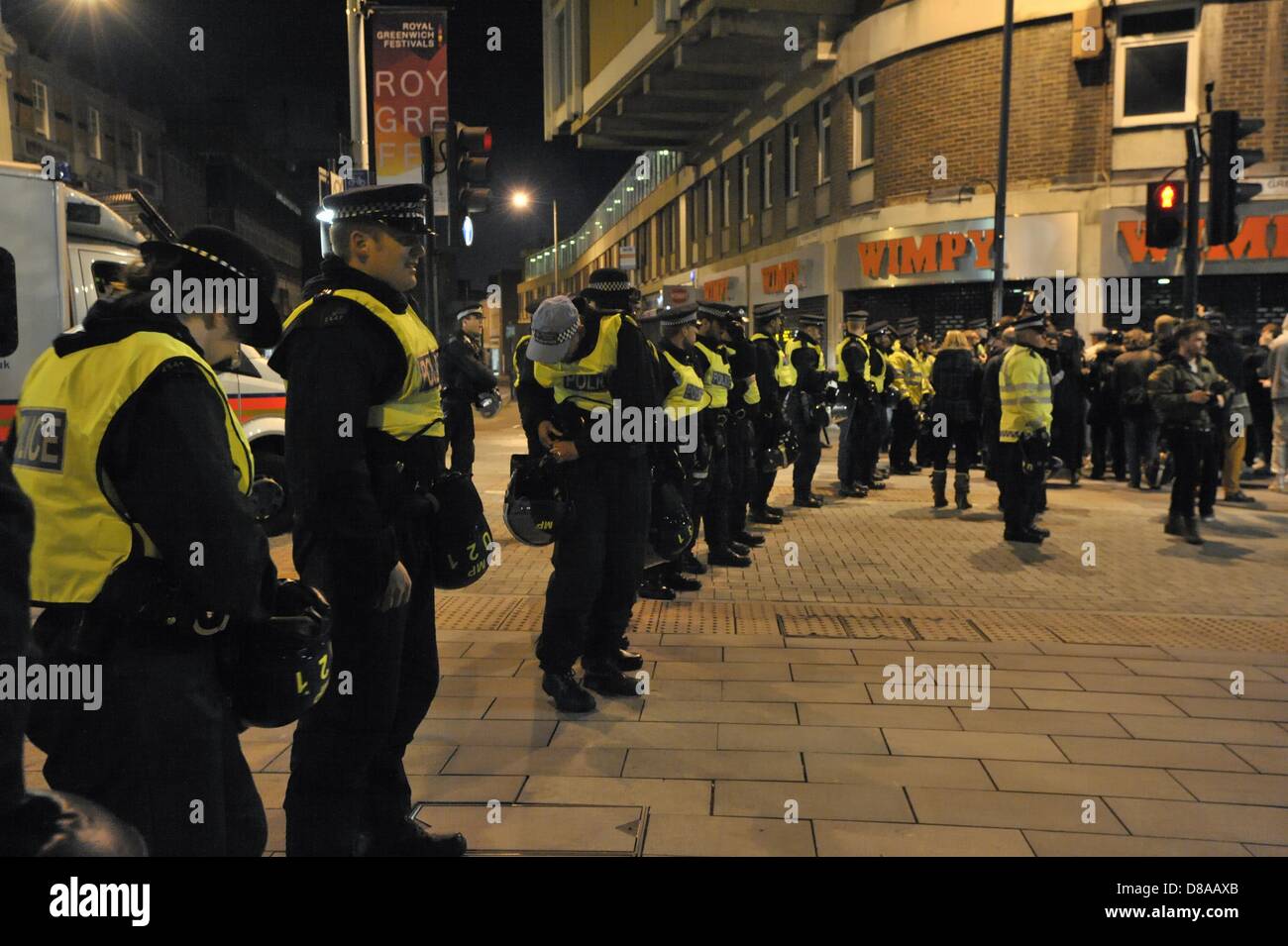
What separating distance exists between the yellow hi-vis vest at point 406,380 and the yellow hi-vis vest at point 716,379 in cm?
490

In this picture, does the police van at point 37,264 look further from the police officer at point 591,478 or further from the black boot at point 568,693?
the black boot at point 568,693

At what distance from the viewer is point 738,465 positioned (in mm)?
8984

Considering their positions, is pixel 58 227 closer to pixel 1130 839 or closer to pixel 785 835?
pixel 785 835

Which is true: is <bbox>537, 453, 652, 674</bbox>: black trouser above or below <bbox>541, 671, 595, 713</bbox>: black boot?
above

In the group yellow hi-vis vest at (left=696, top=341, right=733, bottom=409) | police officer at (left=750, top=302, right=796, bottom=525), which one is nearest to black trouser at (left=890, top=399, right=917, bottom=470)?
police officer at (left=750, top=302, right=796, bottom=525)

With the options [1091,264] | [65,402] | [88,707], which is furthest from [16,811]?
[1091,264]

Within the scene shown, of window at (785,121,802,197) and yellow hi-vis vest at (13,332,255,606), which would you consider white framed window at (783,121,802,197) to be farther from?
yellow hi-vis vest at (13,332,255,606)

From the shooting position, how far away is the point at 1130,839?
3.42m

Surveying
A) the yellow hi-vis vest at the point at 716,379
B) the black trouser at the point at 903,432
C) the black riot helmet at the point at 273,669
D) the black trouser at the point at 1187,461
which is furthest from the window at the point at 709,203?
the black riot helmet at the point at 273,669

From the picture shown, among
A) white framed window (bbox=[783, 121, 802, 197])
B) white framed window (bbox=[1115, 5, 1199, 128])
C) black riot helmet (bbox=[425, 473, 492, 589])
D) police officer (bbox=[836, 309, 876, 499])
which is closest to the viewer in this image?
black riot helmet (bbox=[425, 473, 492, 589])

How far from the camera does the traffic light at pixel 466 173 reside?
8.54m

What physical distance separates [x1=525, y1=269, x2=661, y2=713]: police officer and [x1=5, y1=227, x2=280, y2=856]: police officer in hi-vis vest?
2.60 meters

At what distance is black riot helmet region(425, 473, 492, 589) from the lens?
3.18 metres

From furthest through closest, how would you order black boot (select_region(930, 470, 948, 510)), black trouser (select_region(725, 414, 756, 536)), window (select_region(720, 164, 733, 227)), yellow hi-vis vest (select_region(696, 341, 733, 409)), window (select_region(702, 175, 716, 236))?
window (select_region(702, 175, 716, 236)), window (select_region(720, 164, 733, 227)), black boot (select_region(930, 470, 948, 510)), black trouser (select_region(725, 414, 756, 536)), yellow hi-vis vest (select_region(696, 341, 733, 409))
